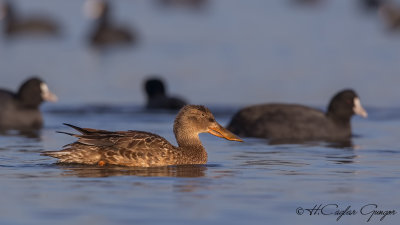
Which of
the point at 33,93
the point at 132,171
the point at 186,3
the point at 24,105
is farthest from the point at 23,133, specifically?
the point at 186,3

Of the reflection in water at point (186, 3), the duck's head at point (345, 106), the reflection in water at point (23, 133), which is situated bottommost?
the reflection in water at point (23, 133)

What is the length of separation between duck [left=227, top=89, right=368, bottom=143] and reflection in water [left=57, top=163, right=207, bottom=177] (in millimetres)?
5138

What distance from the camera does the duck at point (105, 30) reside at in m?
41.8

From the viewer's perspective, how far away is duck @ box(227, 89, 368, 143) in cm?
2042

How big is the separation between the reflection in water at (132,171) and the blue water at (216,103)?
26 mm

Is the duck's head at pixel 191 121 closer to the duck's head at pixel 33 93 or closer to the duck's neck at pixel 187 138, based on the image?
the duck's neck at pixel 187 138

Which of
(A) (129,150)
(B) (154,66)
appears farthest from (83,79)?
(A) (129,150)

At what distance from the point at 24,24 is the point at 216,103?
2018 cm

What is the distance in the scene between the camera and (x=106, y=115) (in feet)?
78.5

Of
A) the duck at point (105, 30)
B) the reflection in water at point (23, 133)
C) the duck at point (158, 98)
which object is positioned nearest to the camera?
the reflection in water at point (23, 133)

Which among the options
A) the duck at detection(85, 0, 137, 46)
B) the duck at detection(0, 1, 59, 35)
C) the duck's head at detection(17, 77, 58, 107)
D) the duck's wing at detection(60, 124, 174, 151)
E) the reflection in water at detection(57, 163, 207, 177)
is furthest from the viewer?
the duck at detection(0, 1, 59, 35)
